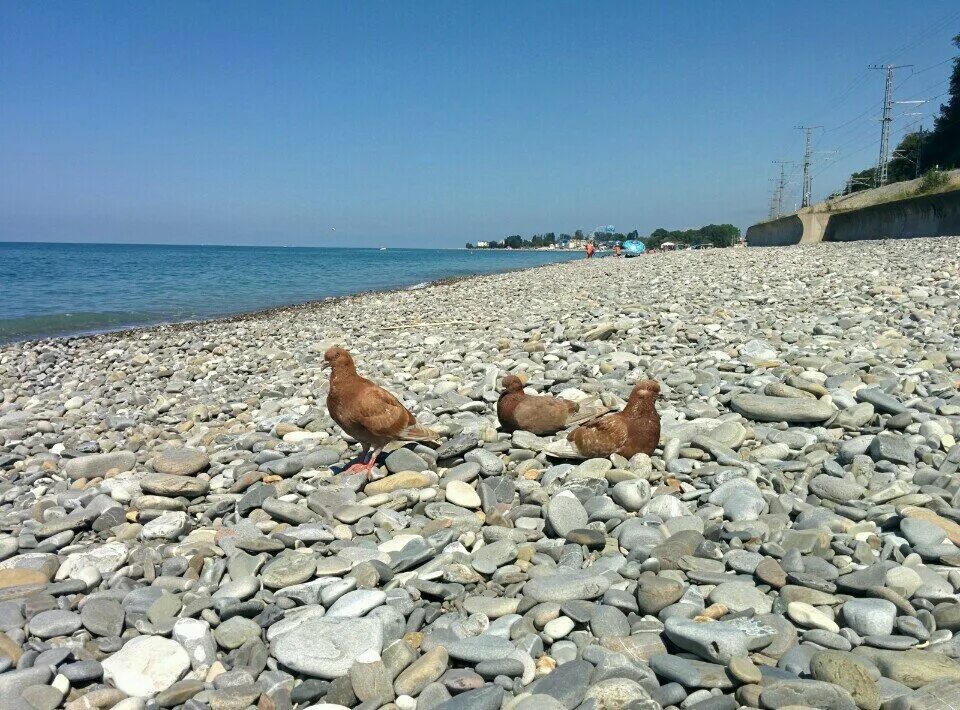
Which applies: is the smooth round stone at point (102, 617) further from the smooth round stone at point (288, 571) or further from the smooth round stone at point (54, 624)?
the smooth round stone at point (288, 571)

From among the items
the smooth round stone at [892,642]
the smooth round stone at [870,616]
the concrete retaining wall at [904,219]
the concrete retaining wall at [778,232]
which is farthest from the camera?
the concrete retaining wall at [778,232]

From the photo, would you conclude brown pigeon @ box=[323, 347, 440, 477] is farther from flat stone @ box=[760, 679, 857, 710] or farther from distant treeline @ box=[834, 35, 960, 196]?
distant treeline @ box=[834, 35, 960, 196]

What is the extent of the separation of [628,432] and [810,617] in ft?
6.54

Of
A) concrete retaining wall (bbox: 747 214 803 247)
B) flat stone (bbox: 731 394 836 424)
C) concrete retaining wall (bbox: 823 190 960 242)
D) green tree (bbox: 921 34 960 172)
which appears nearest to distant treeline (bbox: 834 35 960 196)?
green tree (bbox: 921 34 960 172)

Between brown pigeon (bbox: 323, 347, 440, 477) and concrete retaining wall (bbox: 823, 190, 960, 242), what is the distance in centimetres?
2450

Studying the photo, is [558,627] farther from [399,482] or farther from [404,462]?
[404,462]

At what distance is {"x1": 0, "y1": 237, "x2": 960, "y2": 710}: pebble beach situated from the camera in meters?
2.51

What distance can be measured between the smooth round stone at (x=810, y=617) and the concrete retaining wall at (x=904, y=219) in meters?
25.0

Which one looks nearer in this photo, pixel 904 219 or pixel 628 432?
pixel 628 432

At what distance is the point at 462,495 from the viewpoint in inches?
165

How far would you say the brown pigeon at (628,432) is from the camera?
Answer: 454 cm

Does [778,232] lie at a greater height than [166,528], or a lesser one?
greater

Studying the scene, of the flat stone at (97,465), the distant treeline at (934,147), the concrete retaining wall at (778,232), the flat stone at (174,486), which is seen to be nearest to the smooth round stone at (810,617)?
the flat stone at (174,486)

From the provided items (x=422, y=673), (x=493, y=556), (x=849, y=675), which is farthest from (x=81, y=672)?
(x=849, y=675)
